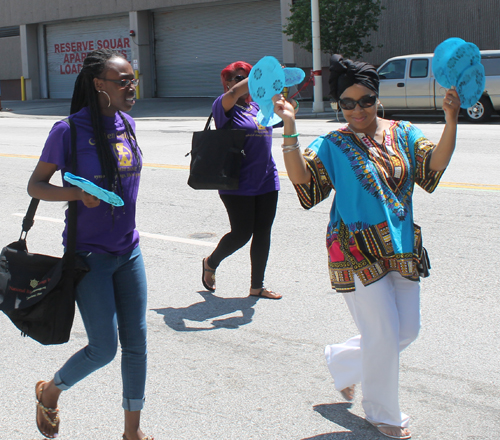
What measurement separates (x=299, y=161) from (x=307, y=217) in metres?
4.69

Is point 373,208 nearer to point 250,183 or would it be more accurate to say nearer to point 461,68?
point 461,68

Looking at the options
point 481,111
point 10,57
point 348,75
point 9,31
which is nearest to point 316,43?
point 481,111

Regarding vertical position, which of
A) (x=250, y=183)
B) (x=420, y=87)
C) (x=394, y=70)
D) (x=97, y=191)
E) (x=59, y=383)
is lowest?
(x=59, y=383)

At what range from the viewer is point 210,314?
193 inches

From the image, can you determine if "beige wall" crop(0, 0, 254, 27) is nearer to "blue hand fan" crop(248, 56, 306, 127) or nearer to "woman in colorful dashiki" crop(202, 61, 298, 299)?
"woman in colorful dashiki" crop(202, 61, 298, 299)

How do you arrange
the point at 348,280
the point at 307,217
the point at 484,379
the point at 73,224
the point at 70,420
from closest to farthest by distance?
the point at 73,224
the point at 348,280
the point at 70,420
the point at 484,379
the point at 307,217

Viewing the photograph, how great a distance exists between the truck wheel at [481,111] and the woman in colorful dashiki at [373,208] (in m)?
15.0

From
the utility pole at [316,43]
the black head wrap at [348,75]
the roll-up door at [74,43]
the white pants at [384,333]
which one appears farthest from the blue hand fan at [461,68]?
the roll-up door at [74,43]

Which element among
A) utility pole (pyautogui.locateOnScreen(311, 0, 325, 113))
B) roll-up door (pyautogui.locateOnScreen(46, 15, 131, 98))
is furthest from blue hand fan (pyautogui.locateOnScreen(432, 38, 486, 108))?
roll-up door (pyautogui.locateOnScreen(46, 15, 131, 98))

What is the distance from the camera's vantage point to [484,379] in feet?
12.1

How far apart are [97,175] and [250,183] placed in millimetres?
2147

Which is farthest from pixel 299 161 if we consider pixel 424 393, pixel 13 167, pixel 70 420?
pixel 13 167

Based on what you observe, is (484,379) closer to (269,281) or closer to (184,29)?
(269,281)

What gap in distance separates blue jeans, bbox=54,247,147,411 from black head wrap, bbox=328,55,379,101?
120 centimetres
